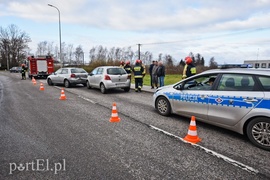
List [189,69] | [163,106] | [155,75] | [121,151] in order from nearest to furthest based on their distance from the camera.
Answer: [121,151] → [163,106] → [189,69] → [155,75]

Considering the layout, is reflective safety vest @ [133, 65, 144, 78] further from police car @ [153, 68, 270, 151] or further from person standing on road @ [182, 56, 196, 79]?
police car @ [153, 68, 270, 151]

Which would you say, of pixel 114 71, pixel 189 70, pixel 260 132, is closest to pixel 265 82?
pixel 260 132

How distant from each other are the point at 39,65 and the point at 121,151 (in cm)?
2283

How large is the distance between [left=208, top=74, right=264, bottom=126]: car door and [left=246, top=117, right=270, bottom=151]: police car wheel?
0.26 m

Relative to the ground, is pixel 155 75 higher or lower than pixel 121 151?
higher

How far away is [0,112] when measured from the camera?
679 centimetres

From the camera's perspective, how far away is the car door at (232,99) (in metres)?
4.15

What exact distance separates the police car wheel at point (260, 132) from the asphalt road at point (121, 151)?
131 millimetres

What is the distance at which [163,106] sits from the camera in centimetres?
642

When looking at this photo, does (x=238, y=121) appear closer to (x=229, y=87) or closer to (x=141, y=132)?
(x=229, y=87)

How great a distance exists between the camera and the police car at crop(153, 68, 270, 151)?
3984mm

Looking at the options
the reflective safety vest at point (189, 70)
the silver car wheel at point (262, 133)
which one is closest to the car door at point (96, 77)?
the reflective safety vest at point (189, 70)

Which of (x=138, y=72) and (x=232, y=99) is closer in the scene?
(x=232, y=99)

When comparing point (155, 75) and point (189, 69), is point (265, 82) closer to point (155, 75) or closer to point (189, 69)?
point (189, 69)
